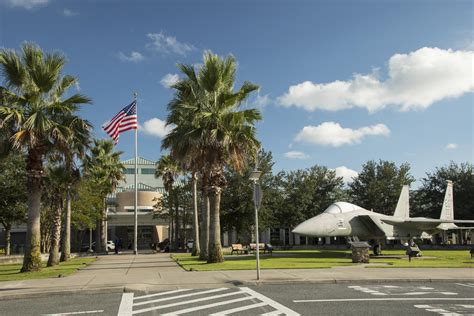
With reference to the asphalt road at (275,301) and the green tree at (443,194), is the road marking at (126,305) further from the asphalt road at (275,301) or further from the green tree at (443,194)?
the green tree at (443,194)

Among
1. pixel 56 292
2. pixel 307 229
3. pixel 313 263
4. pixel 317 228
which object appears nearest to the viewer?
pixel 56 292

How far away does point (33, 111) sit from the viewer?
750 inches

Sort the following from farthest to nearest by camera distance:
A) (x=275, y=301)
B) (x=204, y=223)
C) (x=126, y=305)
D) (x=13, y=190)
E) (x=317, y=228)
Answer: (x=13, y=190)
(x=317, y=228)
(x=204, y=223)
(x=275, y=301)
(x=126, y=305)

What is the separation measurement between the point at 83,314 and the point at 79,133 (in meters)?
13.4

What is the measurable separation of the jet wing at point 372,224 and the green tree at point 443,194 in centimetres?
2447

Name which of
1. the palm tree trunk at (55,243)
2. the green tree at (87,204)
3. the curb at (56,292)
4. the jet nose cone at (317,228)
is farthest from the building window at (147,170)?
the curb at (56,292)

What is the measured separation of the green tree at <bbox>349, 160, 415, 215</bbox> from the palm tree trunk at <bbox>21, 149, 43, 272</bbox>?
43.7 metres

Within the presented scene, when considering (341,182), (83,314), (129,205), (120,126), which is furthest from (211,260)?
(129,205)

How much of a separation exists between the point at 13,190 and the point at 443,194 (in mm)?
45140

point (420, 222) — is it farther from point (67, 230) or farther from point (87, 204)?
point (87, 204)

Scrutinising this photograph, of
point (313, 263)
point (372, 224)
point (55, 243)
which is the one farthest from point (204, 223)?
point (372, 224)

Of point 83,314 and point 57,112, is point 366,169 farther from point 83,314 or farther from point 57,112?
point 83,314

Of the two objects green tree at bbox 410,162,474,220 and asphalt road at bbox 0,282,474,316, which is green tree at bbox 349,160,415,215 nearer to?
green tree at bbox 410,162,474,220

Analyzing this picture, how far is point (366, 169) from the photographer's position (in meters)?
58.6
